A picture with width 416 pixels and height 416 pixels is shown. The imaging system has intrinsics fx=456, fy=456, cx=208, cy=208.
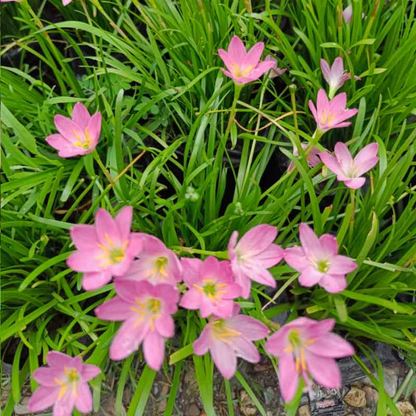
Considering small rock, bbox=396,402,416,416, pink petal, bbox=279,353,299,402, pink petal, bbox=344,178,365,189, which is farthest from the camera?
small rock, bbox=396,402,416,416

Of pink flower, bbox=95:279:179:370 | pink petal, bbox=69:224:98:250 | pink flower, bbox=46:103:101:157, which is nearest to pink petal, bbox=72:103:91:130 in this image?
pink flower, bbox=46:103:101:157

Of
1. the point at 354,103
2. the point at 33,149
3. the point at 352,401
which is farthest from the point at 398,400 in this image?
the point at 33,149

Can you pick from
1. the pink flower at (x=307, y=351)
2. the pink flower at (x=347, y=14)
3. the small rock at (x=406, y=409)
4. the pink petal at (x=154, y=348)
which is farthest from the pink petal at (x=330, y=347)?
the pink flower at (x=347, y=14)

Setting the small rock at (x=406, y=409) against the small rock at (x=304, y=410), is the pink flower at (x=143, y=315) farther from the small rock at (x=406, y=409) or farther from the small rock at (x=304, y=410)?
the small rock at (x=406, y=409)

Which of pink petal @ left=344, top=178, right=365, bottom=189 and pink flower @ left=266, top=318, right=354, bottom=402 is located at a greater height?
pink petal @ left=344, top=178, right=365, bottom=189

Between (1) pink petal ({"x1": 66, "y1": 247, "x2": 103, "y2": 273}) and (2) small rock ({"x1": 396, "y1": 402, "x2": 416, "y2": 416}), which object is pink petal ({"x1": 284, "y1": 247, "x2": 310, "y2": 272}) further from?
(2) small rock ({"x1": 396, "y1": 402, "x2": 416, "y2": 416})

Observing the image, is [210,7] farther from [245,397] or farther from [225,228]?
[245,397]
